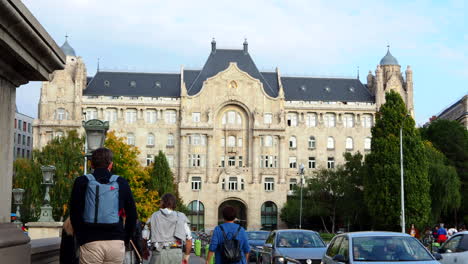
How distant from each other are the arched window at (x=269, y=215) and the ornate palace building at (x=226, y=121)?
15cm

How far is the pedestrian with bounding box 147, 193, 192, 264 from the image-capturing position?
12.1m

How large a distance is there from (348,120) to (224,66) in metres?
19.4

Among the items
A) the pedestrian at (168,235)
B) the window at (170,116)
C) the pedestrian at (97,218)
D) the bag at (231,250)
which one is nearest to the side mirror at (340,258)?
the pedestrian at (168,235)

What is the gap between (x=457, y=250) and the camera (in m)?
17.5

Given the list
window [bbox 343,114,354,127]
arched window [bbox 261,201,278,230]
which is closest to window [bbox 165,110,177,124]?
arched window [bbox 261,201,278,230]

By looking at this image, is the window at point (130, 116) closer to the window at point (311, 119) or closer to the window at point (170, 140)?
the window at point (170, 140)

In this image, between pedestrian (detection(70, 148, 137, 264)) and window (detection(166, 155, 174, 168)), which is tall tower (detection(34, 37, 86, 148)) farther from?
pedestrian (detection(70, 148, 137, 264))

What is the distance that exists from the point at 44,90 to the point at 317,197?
40601mm

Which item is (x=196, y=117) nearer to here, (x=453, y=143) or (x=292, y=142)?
(x=292, y=142)

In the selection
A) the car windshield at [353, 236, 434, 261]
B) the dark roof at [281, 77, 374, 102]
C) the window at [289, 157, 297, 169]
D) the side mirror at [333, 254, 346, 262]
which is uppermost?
the dark roof at [281, 77, 374, 102]

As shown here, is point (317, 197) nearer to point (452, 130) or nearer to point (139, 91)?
point (452, 130)

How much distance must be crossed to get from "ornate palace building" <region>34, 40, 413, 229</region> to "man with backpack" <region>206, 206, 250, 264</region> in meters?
83.8

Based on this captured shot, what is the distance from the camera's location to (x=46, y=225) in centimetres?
2372

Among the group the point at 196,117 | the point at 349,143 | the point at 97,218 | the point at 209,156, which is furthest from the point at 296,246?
the point at 349,143
